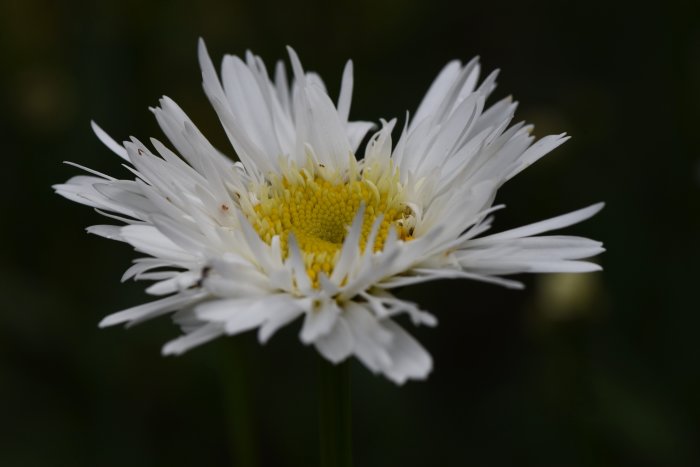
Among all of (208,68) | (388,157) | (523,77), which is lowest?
(388,157)

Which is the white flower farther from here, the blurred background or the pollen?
the blurred background

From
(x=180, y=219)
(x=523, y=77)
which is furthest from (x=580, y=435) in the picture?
(x=523, y=77)

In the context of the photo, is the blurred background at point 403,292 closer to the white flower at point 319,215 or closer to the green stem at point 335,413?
the white flower at point 319,215

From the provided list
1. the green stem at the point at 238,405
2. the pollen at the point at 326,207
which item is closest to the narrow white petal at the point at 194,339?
the pollen at the point at 326,207

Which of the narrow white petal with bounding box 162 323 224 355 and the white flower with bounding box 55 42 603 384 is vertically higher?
the white flower with bounding box 55 42 603 384

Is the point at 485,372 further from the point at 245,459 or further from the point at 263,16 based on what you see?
the point at 263,16

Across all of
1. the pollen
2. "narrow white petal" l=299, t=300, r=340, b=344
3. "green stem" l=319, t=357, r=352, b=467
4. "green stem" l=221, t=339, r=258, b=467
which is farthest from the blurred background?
"narrow white petal" l=299, t=300, r=340, b=344
